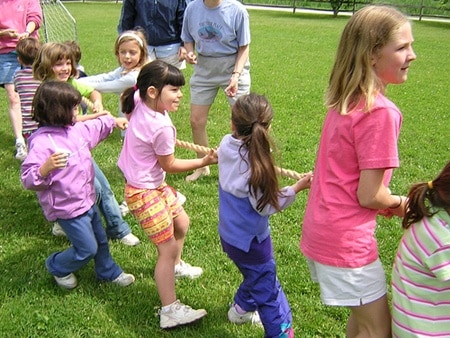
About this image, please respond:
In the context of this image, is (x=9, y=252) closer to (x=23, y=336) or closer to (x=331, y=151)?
(x=23, y=336)

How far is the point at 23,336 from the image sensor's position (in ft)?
10.6

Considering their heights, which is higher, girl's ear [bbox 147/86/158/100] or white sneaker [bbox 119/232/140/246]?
girl's ear [bbox 147/86/158/100]

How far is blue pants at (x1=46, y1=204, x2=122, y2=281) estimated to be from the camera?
345cm

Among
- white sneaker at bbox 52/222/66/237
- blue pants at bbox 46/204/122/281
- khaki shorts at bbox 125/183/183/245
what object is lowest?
white sneaker at bbox 52/222/66/237

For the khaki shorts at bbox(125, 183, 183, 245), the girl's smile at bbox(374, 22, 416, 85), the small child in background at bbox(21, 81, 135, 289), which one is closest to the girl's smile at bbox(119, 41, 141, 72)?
the small child in background at bbox(21, 81, 135, 289)

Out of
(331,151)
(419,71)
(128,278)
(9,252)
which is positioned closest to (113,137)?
(9,252)

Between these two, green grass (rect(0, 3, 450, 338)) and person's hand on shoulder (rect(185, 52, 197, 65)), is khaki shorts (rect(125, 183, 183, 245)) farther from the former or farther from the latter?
person's hand on shoulder (rect(185, 52, 197, 65))

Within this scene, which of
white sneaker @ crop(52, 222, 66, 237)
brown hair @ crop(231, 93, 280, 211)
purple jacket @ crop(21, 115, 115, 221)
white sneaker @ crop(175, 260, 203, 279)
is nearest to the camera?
brown hair @ crop(231, 93, 280, 211)

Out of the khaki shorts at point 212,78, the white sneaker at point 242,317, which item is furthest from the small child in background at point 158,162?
the khaki shorts at point 212,78

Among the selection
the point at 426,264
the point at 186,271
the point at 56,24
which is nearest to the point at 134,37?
the point at 186,271

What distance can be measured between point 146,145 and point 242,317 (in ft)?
3.98

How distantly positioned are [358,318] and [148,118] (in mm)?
1631

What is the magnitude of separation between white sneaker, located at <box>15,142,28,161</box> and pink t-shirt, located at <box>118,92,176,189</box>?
10.6 feet

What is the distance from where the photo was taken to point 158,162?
330cm
